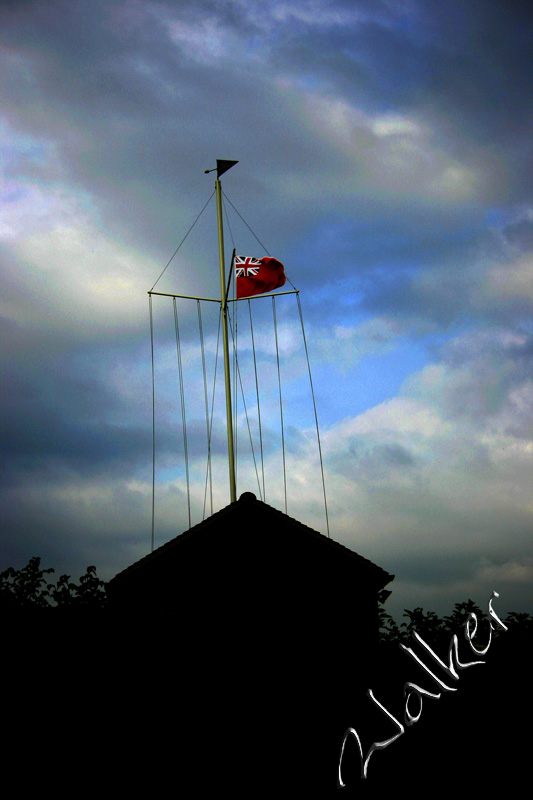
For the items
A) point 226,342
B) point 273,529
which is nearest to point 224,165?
point 226,342

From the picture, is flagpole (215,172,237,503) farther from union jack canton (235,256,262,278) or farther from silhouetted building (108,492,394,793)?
silhouetted building (108,492,394,793)

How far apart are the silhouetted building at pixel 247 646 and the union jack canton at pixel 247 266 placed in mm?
7942

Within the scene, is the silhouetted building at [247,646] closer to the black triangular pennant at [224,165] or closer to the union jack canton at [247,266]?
the union jack canton at [247,266]

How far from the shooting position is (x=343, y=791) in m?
14.8

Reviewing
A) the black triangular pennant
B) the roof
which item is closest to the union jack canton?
the black triangular pennant

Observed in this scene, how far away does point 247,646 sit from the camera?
18969mm

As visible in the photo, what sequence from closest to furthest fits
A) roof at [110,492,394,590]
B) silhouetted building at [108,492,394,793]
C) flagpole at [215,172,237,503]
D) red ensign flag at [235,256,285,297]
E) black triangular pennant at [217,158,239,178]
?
silhouetted building at [108,492,394,793] < roof at [110,492,394,590] < flagpole at [215,172,237,503] < red ensign flag at [235,256,285,297] < black triangular pennant at [217,158,239,178]

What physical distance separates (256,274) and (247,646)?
11.6 meters

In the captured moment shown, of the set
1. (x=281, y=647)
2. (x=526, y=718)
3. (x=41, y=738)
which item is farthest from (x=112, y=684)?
(x=526, y=718)

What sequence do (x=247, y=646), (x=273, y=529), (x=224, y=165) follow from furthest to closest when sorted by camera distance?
(x=224, y=165)
(x=273, y=529)
(x=247, y=646)

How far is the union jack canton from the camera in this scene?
2420 cm

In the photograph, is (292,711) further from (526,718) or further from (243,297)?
(243,297)

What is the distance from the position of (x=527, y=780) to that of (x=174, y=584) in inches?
370

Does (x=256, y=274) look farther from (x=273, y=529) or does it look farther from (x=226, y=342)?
(x=273, y=529)
